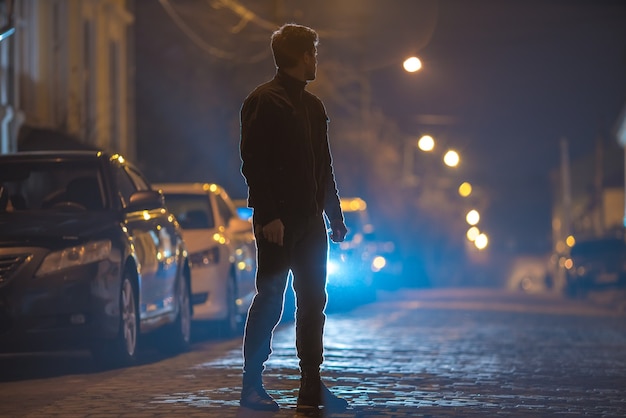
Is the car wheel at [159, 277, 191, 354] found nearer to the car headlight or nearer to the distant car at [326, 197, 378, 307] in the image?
the car headlight

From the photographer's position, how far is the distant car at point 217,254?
49.6ft

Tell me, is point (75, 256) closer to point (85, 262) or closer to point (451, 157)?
point (85, 262)

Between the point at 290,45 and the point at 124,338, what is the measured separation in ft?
12.7

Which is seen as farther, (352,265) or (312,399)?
(352,265)

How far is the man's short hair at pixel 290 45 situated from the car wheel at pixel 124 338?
3630mm

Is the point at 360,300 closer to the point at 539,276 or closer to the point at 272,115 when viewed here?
the point at 272,115

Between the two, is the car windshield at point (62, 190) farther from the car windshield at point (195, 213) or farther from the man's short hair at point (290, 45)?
the man's short hair at point (290, 45)

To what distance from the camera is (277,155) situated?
7.76 meters

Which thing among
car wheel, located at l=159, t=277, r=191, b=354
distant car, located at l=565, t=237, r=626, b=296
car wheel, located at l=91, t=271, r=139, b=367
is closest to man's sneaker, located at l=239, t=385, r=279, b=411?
car wheel, located at l=91, t=271, r=139, b=367

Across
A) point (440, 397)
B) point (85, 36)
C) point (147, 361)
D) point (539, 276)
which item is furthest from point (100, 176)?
point (539, 276)

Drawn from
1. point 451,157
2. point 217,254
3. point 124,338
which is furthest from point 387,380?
point 451,157

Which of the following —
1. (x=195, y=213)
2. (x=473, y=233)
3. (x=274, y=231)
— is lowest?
(x=274, y=231)

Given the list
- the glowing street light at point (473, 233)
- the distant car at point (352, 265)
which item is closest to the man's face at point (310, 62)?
the distant car at point (352, 265)

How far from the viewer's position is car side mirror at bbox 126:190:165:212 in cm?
1166
